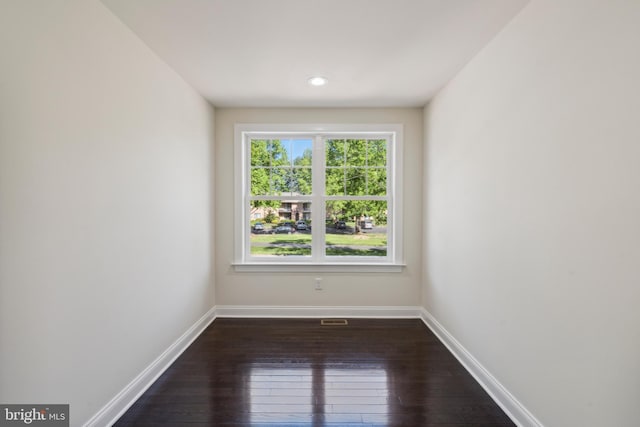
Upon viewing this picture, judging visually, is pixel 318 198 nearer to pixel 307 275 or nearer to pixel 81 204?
pixel 307 275

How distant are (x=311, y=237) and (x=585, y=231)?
8.60ft

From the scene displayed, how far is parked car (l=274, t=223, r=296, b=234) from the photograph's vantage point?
3604 millimetres

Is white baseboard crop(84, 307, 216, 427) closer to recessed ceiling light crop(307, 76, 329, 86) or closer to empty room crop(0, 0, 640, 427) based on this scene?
empty room crop(0, 0, 640, 427)

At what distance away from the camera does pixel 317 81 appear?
265cm

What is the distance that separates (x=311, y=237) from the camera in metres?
3.59

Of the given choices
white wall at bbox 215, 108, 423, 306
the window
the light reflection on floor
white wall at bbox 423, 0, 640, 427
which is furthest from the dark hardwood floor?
the window

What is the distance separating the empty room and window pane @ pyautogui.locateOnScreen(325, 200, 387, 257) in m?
0.16

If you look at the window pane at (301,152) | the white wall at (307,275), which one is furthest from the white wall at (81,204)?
the window pane at (301,152)

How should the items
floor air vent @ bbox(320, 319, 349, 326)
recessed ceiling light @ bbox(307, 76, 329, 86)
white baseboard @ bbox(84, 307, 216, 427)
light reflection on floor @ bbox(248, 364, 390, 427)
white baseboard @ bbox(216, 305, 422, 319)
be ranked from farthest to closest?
white baseboard @ bbox(216, 305, 422, 319) → floor air vent @ bbox(320, 319, 349, 326) → recessed ceiling light @ bbox(307, 76, 329, 86) → light reflection on floor @ bbox(248, 364, 390, 427) → white baseboard @ bbox(84, 307, 216, 427)

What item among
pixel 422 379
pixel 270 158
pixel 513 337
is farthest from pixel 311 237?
pixel 513 337

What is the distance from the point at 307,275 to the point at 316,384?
142cm

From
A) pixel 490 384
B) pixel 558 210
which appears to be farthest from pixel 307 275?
pixel 558 210

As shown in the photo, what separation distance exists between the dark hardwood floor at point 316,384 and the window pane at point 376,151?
1.93 meters

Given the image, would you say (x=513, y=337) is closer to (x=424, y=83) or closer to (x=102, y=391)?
(x=424, y=83)
